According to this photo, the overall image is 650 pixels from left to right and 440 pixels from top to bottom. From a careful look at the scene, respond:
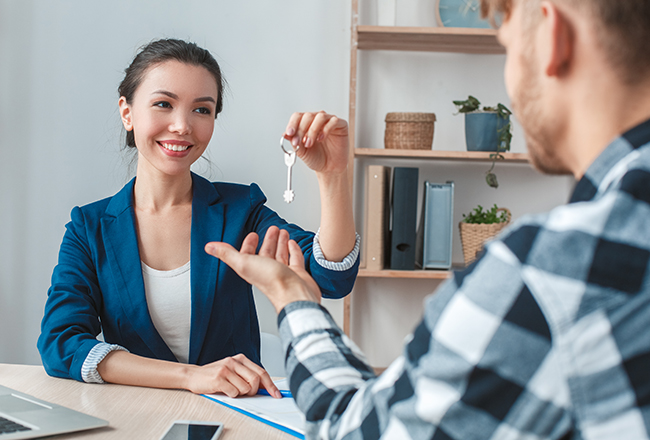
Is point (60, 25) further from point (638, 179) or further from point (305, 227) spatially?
point (638, 179)

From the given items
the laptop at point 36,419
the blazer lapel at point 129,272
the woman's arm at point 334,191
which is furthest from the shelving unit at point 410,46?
the laptop at point 36,419

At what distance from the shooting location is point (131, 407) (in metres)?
0.87

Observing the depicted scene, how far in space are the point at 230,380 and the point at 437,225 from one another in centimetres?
122

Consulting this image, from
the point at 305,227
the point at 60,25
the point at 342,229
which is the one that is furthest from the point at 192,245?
the point at 60,25

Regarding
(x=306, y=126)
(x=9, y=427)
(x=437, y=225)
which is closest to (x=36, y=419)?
(x=9, y=427)

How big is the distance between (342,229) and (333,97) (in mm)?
1062

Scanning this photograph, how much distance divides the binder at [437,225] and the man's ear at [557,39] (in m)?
1.55

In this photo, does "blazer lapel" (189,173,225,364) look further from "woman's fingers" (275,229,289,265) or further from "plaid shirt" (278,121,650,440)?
"plaid shirt" (278,121,650,440)

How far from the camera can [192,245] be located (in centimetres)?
136

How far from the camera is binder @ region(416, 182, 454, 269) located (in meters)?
1.97

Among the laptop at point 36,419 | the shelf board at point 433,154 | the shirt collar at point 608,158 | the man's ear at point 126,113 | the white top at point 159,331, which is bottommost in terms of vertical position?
the laptop at point 36,419

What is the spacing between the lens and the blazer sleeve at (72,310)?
100cm

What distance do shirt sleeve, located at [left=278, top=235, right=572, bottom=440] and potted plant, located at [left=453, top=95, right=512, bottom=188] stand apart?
5.45 feet

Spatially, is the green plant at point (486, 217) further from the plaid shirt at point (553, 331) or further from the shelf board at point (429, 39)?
the plaid shirt at point (553, 331)
